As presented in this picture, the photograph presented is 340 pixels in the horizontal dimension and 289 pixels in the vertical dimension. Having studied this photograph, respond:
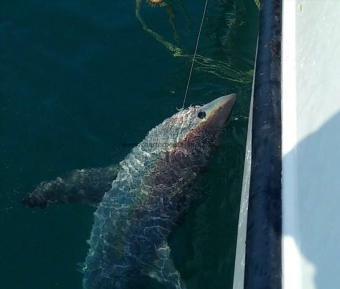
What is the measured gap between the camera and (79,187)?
20.9 feet

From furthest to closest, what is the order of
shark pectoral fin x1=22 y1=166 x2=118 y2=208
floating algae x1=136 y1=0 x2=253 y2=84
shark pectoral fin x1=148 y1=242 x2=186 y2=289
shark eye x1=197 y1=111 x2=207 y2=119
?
1. floating algae x1=136 y1=0 x2=253 y2=84
2. shark pectoral fin x1=22 y1=166 x2=118 y2=208
3. shark eye x1=197 y1=111 x2=207 y2=119
4. shark pectoral fin x1=148 y1=242 x2=186 y2=289

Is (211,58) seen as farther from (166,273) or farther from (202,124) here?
(166,273)

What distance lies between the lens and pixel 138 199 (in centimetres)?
592

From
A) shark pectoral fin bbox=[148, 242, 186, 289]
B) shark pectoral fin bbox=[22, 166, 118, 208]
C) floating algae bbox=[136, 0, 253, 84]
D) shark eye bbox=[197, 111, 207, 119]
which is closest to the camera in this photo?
shark pectoral fin bbox=[148, 242, 186, 289]

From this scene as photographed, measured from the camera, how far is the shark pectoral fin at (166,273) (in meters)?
5.59

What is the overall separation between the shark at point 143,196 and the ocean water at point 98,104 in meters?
0.19

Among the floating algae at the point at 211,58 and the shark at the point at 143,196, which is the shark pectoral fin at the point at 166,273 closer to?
the shark at the point at 143,196

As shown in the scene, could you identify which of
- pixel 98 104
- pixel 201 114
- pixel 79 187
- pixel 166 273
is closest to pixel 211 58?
pixel 98 104

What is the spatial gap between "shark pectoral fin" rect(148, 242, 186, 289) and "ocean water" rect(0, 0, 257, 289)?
253 millimetres

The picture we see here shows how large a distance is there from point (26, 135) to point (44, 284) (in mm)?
1751

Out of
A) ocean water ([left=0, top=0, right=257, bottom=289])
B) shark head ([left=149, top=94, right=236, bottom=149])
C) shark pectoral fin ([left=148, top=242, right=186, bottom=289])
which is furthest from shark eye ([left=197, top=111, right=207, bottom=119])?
shark pectoral fin ([left=148, top=242, right=186, bottom=289])

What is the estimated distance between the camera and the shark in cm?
567

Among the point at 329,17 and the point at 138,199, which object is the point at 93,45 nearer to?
the point at 138,199

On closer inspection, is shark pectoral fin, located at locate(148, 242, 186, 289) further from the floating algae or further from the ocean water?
the floating algae
